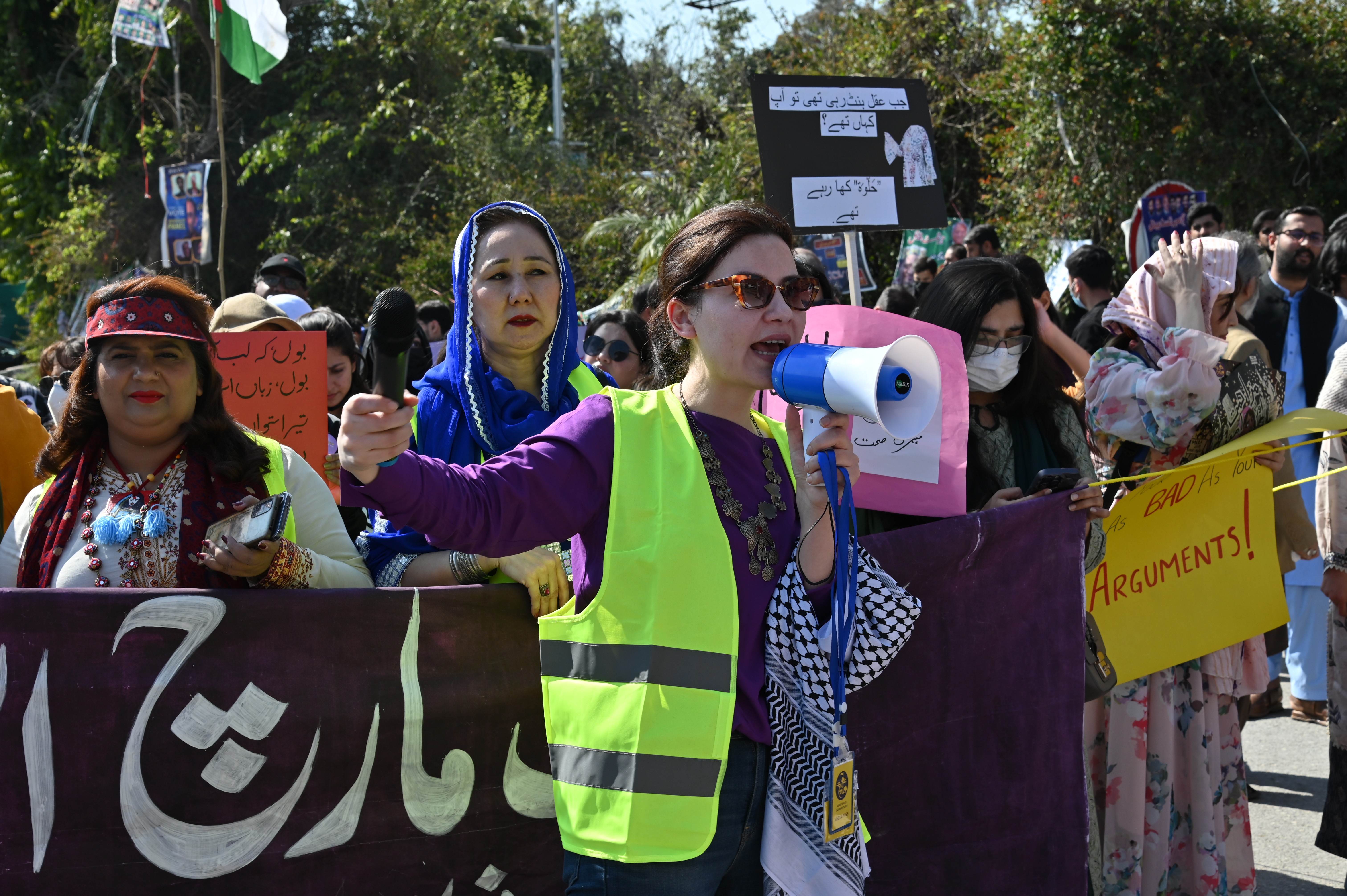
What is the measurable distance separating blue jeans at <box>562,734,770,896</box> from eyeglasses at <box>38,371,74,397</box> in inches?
84.4

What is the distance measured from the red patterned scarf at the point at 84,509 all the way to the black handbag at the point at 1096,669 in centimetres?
212

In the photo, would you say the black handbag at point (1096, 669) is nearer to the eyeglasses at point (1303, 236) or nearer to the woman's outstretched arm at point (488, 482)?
the woman's outstretched arm at point (488, 482)

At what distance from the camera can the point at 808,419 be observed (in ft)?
6.49

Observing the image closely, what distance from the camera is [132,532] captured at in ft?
8.30

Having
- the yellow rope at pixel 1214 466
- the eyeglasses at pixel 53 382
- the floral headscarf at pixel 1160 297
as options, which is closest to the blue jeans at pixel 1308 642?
the yellow rope at pixel 1214 466

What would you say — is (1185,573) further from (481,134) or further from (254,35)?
(481,134)

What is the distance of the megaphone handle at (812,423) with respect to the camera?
1.93 m

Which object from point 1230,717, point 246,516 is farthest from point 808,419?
point 1230,717

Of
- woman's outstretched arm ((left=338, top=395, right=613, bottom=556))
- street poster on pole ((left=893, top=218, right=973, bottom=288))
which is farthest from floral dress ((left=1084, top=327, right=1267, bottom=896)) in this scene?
street poster on pole ((left=893, top=218, right=973, bottom=288))

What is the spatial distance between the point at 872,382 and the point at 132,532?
5.56 ft

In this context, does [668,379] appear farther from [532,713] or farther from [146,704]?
[146,704]

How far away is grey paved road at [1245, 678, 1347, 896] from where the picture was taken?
389 centimetres

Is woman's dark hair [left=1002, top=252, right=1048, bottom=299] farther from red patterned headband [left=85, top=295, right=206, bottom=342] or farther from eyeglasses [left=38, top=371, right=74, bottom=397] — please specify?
eyeglasses [left=38, top=371, right=74, bottom=397]

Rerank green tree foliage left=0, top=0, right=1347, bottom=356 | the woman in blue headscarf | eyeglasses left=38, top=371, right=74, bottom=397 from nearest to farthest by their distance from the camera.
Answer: the woman in blue headscarf < eyeglasses left=38, top=371, right=74, bottom=397 < green tree foliage left=0, top=0, right=1347, bottom=356
